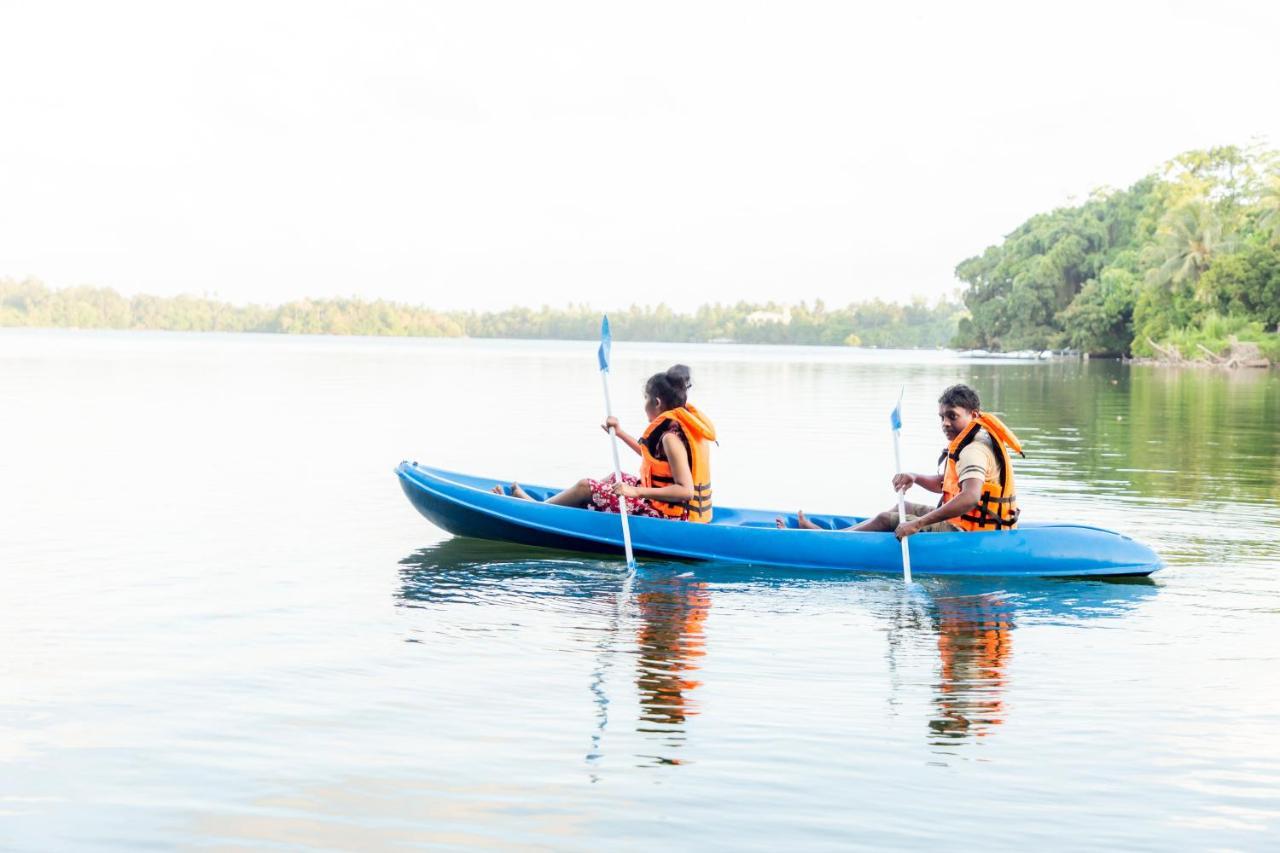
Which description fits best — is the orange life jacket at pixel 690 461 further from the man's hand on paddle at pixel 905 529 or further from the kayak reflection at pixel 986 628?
the kayak reflection at pixel 986 628

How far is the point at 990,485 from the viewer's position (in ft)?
33.8

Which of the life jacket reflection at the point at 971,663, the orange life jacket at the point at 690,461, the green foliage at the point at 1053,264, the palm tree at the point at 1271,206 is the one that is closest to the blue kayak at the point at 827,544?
the orange life jacket at the point at 690,461

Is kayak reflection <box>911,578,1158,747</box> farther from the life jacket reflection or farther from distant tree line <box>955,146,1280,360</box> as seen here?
distant tree line <box>955,146,1280,360</box>

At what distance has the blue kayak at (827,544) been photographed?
34.2 feet

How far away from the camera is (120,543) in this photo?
1181cm

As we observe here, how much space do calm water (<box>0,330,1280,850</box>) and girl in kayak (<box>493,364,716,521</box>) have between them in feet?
1.63

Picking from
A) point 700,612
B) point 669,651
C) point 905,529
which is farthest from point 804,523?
point 669,651

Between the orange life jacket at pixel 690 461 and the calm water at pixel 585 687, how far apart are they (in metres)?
0.47

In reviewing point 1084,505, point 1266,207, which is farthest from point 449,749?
point 1266,207

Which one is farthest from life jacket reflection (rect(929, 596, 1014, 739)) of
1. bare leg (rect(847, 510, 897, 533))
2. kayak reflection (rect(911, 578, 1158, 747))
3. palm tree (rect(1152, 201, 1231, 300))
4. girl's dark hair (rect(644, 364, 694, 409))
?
palm tree (rect(1152, 201, 1231, 300))

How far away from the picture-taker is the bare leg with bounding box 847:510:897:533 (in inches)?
426

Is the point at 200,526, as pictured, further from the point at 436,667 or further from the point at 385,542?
the point at 436,667

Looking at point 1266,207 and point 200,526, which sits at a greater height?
point 1266,207

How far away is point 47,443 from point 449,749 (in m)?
15.9
